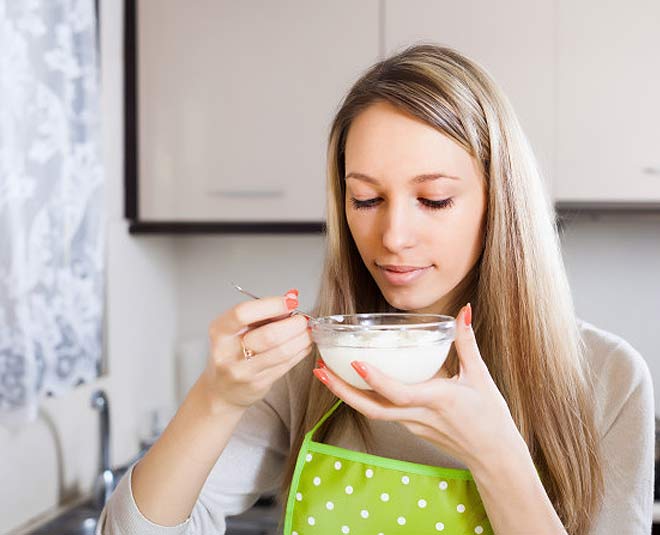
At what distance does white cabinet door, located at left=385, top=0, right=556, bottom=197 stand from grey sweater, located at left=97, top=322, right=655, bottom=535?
4.35 feet

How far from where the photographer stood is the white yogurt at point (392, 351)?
0.98 meters

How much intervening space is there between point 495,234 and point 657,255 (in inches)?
72.4

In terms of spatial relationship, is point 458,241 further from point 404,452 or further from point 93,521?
point 93,521

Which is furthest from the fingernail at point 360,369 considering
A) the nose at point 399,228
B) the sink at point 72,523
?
the sink at point 72,523

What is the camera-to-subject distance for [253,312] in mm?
1038

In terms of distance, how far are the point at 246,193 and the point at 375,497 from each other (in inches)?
63.2

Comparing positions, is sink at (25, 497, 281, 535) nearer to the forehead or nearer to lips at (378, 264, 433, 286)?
lips at (378, 264, 433, 286)

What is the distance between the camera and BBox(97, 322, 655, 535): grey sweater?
3.92 feet

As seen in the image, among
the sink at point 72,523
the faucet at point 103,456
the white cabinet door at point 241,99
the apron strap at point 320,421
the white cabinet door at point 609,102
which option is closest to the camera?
the apron strap at point 320,421

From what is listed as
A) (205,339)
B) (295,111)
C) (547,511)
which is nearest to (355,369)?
(547,511)

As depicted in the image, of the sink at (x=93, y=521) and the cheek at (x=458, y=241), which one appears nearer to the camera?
the cheek at (x=458, y=241)

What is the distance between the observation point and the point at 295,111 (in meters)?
2.67

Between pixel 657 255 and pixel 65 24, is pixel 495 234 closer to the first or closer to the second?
pixel 65 24

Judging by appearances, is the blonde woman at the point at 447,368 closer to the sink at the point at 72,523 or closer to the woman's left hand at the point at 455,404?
the woman's left hand at the point at 455,404
